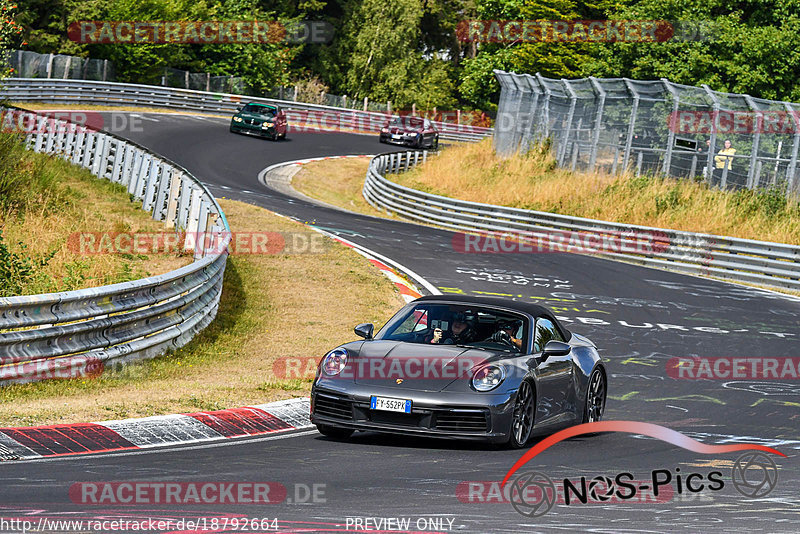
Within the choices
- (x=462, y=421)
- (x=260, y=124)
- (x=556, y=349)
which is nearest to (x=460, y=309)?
(x=556, y=349)

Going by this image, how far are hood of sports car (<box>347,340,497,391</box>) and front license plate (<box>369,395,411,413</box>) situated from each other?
0.15 metres

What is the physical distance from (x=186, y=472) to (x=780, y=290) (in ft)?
66.4

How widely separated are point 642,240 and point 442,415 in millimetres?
19870

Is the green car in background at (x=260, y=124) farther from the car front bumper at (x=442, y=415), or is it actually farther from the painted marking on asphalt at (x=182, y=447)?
the car front bumper at (x=442, y=415)

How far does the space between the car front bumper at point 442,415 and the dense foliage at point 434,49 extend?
41545 mm

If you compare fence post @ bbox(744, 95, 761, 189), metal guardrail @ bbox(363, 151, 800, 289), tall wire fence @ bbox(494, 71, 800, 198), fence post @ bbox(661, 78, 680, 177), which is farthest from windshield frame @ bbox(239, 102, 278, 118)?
fence post @ bbox(744, 95, 761, 189)

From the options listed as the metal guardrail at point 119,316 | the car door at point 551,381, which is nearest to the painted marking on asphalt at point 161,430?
the metal guardrail at point 119,316

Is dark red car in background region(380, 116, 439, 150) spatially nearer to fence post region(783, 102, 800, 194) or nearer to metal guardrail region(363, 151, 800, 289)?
metal guardrail region(363, 151, 800, 289)

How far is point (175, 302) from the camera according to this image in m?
13.9

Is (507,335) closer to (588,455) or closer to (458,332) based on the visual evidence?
(458,332)

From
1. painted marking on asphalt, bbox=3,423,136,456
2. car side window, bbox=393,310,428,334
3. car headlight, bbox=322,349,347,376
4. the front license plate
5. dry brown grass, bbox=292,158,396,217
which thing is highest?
car side window, bbox=393,310,428,334

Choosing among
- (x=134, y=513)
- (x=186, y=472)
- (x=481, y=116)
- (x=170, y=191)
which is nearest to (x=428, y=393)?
(x=186, y=472)

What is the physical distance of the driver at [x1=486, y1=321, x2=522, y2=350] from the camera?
10227 millimetres

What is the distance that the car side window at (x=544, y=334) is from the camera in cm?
1037
